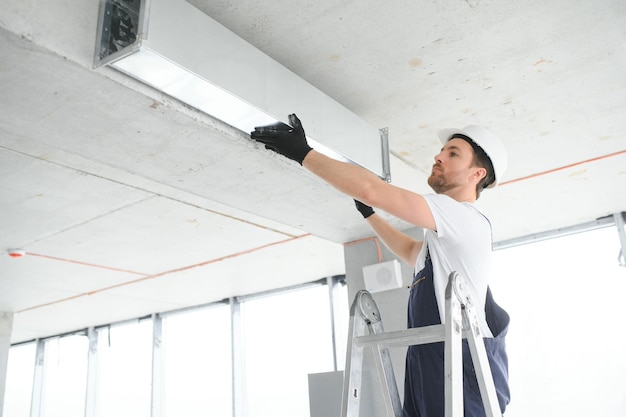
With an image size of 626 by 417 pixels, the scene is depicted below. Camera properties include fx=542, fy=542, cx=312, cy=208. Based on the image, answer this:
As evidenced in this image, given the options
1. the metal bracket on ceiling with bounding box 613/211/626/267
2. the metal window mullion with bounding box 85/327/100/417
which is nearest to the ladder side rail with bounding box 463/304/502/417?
the metal bracket on ceiling with bounding box 613/211/626/267

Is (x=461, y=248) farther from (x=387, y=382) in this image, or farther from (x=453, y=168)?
(x=387, y=382)

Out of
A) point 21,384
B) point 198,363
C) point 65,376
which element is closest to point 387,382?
point 198,363

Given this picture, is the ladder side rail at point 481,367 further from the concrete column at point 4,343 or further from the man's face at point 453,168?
the concrete column at point 4,343

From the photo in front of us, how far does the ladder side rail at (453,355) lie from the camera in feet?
4.20

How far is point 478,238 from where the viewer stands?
5.43 ft

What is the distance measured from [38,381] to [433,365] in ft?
25.7

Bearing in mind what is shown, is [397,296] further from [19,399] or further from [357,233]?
[19,399]

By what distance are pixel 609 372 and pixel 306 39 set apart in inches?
123

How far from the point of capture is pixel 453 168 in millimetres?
1830

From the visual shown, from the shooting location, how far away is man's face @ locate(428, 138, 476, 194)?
5.98 feet

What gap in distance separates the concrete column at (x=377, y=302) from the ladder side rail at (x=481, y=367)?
6.18 feet

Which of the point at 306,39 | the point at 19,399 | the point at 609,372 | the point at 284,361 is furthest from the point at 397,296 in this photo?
the point at 19,399

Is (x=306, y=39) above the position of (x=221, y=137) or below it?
above

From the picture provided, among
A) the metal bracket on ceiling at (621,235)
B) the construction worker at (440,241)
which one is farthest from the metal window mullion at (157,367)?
the construction worker at (440,241)
